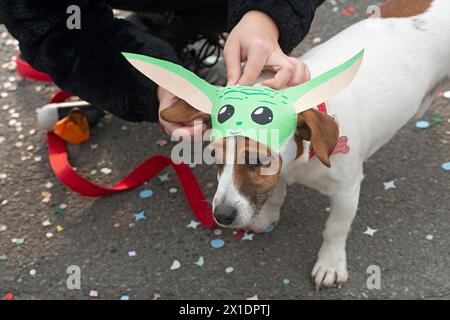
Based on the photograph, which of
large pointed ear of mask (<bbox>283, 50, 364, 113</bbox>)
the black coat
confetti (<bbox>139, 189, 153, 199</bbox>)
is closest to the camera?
large pointed ear of mask (<bbox>283, 50, 364, 113</bbox>)

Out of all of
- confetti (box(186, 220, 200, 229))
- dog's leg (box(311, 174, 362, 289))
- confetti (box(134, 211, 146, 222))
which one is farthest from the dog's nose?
confetti (box(134, 211, 146, 222))

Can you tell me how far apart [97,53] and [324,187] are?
0.79 metres

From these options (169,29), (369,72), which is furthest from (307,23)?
(169,29)

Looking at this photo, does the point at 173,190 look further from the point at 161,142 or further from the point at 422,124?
the point at 422,124

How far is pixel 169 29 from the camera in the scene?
2.59 metres

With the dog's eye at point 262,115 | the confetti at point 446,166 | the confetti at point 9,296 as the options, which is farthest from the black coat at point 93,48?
the confetti at point 446,166

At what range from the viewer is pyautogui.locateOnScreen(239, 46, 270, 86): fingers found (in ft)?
4.98

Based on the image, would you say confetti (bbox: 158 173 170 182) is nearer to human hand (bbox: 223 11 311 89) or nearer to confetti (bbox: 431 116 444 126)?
human hand (bbox: 223 11 311 89)

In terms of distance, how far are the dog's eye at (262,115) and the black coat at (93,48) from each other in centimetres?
48

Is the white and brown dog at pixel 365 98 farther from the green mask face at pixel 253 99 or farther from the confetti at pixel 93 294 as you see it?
the confetti at pixel 93 294

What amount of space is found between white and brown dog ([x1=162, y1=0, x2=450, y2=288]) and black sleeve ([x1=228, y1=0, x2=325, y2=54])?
11 centimetres

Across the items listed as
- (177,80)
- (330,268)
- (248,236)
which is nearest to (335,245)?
(330,268)

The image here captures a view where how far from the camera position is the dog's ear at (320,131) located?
1.43 m

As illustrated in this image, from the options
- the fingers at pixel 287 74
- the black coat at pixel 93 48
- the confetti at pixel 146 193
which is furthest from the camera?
the confetti at pixel 146 193
